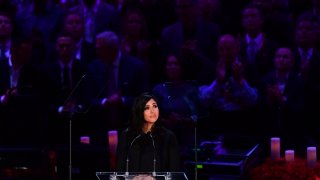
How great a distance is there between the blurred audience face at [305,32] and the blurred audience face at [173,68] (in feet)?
4.51

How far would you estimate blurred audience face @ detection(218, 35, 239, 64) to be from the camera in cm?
752

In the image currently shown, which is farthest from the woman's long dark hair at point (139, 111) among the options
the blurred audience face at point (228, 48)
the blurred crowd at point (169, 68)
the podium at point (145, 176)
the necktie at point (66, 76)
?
the necktie at point (66, 76)

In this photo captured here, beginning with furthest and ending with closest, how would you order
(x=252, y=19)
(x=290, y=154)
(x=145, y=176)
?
1. (x=252, y=19)
2. (x=290, y=154)
3. (x=145, y=176)

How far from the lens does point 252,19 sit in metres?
7.95

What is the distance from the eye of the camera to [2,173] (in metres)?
6.39

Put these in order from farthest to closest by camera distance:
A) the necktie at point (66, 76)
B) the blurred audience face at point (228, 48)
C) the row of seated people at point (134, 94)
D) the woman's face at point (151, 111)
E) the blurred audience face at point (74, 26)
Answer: the blurred audience face at point (74, 26) < the necktie at point (66, 76) < the blurred audience face at point (228, 48) < the row of seated people at point (134, 94) < the woman's face at point (151, 111)

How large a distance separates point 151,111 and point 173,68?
9.16 feet

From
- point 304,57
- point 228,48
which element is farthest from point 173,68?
point 304,57

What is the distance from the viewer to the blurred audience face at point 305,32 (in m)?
7.57

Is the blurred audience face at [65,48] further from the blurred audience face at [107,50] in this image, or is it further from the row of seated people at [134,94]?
the blurred audience face at [107,50]

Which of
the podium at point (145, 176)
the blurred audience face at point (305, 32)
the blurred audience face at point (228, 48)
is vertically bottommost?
the podium at point (145, 176)

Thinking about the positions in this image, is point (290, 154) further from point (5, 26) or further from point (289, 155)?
point (5, 26)

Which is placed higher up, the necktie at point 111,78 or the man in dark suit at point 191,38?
the man in dark suit at point 191,38

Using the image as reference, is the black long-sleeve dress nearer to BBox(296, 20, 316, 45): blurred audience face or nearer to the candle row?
the candle row
